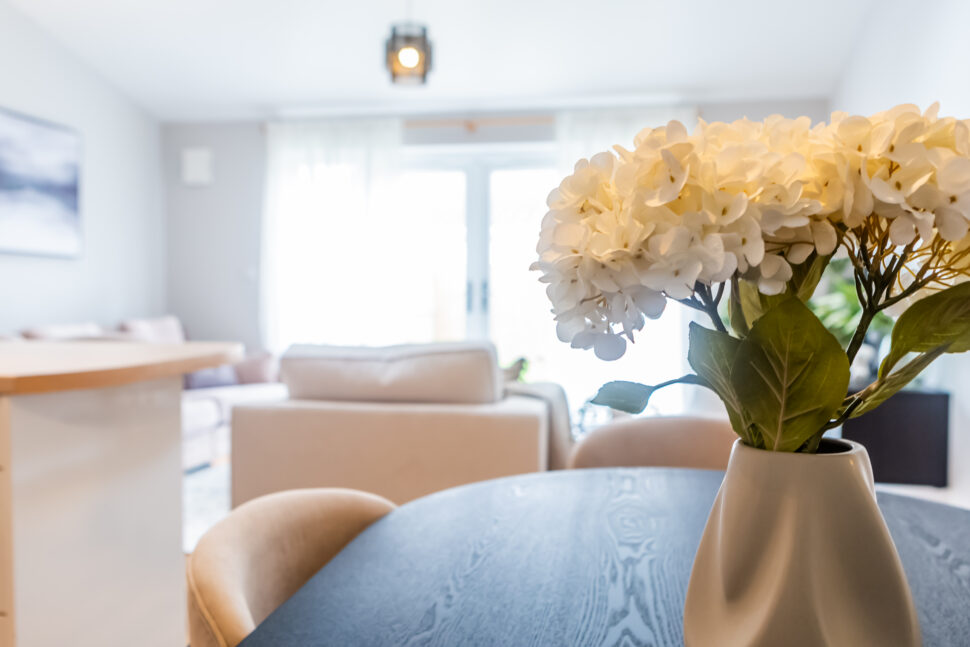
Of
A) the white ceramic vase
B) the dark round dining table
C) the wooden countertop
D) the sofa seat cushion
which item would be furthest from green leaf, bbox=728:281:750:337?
the sofa seat cushion

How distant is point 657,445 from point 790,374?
121 cm

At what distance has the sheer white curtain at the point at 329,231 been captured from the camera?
541 cm

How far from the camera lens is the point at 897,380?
0.52 metres

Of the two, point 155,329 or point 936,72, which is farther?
point 155,329

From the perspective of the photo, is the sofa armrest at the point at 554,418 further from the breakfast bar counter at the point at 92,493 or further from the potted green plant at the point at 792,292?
the potted green plant at the point at 792,292

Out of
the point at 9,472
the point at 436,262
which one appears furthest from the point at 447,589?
the point at 436,262

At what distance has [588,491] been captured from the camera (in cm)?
118

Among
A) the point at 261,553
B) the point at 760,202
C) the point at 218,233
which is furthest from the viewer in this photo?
Answer: the point at 218,233

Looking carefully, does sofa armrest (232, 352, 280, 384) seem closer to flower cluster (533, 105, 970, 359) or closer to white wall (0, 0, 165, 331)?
white wall (0, 0, 165, 331)

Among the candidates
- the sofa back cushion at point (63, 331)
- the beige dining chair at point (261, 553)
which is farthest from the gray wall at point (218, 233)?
the beige dining chair at point (261, 553)

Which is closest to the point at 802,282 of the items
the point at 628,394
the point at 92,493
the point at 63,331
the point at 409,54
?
the point at 628,394

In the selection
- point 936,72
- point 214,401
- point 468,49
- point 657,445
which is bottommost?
point 214,401

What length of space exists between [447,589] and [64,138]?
5077mm

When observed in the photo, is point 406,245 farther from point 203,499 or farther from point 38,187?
point 203,499
